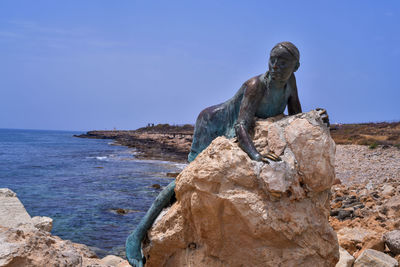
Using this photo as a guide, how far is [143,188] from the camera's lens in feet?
51.6

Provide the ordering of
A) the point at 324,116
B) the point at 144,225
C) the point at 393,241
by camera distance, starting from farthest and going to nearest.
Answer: the point at 393,241 < the point at 144,225 < the point at 324,116

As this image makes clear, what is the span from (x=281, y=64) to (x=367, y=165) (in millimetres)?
11588

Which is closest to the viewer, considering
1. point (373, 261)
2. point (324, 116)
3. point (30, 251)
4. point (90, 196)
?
point (30, 251)

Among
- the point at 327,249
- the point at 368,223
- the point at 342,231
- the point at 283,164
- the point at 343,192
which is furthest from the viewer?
the point at 343,192

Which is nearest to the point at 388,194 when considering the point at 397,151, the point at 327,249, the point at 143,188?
the point at 327,249

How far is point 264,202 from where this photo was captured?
330cm

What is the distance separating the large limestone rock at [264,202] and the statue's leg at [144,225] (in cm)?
26

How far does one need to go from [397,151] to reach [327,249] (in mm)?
14285

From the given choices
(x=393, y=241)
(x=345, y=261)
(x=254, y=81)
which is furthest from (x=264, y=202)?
(x=393, y=241)

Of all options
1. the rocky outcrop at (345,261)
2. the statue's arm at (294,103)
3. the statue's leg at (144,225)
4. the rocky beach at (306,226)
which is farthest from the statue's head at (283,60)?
the rocky outcrop at (345,261)

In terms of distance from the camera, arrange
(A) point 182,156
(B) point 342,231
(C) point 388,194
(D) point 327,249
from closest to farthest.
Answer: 1. (D) point 327,249
2. (B) point 342,231
3. (C) point 388,194
4. (A) point 182,156

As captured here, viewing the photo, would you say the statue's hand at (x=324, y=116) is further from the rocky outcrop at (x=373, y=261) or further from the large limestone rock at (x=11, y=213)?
the large limestone rock at (x=11, y=213)

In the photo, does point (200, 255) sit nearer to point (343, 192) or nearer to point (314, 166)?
point (314, 166)

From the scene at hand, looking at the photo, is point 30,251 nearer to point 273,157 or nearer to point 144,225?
point 144,225
